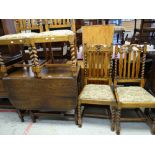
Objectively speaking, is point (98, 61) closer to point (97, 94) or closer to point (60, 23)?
point (97, 94)

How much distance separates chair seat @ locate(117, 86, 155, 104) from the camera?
155 cm

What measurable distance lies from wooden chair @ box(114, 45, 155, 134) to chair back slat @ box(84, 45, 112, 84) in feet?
0.40

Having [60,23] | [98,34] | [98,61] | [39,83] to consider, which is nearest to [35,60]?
[39,83]

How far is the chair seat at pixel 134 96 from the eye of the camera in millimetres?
1549

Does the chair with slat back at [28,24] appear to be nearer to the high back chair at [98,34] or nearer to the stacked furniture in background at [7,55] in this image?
the stacked furniture in background at [7,55]

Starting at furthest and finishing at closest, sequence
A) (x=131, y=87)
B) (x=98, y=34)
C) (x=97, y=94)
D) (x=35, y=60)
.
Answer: (x=98, y=34) → (x=131, y=87) → (x=97, y=94) → (x=35, y=60)

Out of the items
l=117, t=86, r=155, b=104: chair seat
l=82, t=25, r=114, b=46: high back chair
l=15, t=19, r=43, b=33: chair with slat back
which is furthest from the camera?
l=82, t=25, r=114, b=46: high back chair

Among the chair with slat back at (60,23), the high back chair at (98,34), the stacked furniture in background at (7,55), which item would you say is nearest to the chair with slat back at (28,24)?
the chair with slat back at (60,23)

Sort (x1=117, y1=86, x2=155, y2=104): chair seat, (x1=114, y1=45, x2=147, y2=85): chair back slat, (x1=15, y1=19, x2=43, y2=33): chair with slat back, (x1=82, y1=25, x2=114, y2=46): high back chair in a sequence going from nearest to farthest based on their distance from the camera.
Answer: (x1=117, y1=86, x2=155, y2=104): chair seat < (x1=114, y1=45, x2=147, y2=85): chair back slat < (x1=15, y1=19, x2=43, y2=33): chair with slat back < (x1=82, y1=25, x2=114, y2=46): high back chair

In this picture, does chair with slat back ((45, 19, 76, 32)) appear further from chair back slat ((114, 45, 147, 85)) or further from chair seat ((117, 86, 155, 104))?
chair seat ((117, 86, 155, 104))

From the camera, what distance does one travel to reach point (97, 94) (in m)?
1.71

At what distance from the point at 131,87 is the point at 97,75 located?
48 centimetres

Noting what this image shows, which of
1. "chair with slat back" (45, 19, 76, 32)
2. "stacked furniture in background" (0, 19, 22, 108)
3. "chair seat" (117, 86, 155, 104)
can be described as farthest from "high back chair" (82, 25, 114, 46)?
"stacked furniture in background" (0, 19, 22, 108)

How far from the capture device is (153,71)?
6.24ft
